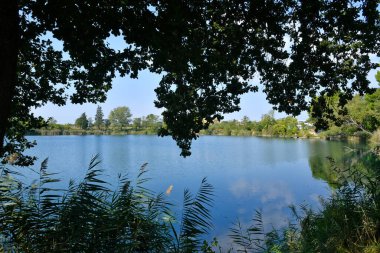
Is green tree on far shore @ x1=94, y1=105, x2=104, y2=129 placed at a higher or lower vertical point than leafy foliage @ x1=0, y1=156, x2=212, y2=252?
higher

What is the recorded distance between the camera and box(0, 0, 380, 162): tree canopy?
5.98 m

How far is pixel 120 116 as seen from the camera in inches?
7431

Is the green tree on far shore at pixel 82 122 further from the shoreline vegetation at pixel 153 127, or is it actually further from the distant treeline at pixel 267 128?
the distant treeline at pixel 267 128

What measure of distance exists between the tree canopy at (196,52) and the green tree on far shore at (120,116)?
183 meters

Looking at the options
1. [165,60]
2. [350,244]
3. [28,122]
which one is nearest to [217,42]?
[165,60]

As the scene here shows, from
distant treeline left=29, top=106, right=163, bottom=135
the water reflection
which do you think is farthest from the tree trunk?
distant treeline left=29, top=106, right=163, bottom=135

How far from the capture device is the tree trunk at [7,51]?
3617 mm

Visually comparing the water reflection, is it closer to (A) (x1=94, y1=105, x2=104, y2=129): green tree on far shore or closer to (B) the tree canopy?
(B) the tree canopy

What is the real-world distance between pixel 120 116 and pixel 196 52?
616ft

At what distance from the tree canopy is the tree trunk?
5.86 ft

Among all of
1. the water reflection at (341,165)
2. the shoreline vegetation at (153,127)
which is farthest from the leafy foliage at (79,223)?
the shoreline vegetation at (153,127)

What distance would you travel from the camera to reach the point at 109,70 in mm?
7234

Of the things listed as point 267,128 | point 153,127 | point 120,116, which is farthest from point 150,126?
point 267,128

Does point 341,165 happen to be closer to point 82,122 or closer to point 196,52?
point 196,52
